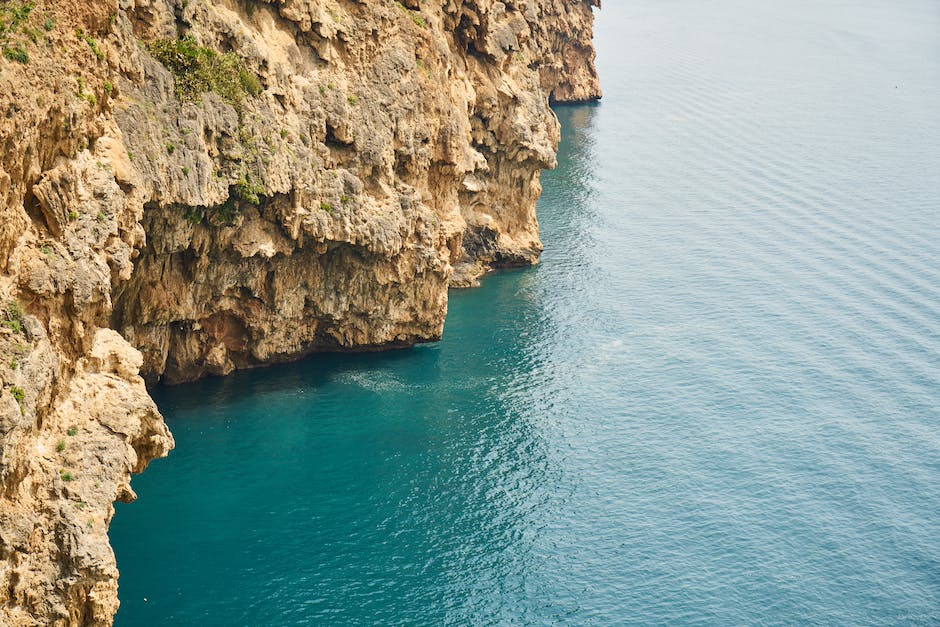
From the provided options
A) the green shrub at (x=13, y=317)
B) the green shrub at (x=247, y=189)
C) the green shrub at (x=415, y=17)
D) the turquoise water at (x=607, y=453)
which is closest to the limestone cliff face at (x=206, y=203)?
the green shrub at (x=13, y=317)

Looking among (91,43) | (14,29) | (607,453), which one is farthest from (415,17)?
(14,29)

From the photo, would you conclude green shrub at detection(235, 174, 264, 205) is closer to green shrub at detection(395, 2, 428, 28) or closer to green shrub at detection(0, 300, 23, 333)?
green shrub at detection(395, 2, 428, 28)

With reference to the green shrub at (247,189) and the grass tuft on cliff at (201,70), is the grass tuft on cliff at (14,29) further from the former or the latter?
the green shrub at (247,189)

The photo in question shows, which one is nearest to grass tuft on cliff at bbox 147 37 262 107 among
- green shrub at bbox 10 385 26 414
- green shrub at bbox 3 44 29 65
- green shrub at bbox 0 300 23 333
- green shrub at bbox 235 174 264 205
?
green shrub at bbox 235 174 264 205

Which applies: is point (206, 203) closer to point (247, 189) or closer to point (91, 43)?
point (247, 189)

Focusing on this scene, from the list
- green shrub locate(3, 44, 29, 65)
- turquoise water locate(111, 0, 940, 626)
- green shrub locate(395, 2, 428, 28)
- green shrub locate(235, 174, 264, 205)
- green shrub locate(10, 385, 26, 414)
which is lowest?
turquoise water locate(111, 0, 940, 626)

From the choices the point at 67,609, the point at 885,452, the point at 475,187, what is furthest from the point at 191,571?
→ the point at 475,187
